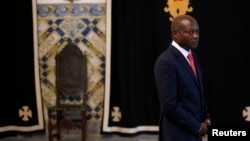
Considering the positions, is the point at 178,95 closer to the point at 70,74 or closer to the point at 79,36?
the point at 70,74

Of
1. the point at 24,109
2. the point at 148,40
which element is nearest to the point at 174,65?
the point at 148,40

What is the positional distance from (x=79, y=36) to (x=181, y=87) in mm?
2216

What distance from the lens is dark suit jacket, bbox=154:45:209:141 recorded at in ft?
5.56

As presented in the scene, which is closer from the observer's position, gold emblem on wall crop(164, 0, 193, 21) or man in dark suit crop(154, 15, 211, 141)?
man in dark suit crop(154, 15, 211, 141)

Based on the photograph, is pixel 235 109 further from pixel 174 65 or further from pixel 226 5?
pixel 174 65

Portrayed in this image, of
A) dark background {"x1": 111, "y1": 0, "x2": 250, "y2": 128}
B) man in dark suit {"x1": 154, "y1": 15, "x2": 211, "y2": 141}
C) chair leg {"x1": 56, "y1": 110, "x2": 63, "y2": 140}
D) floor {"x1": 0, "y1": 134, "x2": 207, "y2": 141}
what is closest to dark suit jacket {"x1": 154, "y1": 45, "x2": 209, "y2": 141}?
man in dark suit {"x1": 154, "y1": 15, "x2": 211, "y2": 141}

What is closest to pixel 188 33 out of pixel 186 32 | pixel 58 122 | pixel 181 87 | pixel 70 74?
pixel 186 32

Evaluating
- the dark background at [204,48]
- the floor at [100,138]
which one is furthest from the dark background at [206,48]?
the floor at [100,138]

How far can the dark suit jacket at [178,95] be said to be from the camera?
66.7 inches

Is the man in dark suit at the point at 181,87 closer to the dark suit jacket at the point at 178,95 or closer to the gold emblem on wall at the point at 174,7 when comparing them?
the dark suit jacket at the point at 178,95

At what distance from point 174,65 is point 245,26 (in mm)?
2011

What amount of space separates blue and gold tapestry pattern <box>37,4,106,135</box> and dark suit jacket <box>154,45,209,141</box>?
204 cm

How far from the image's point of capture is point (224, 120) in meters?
3.52

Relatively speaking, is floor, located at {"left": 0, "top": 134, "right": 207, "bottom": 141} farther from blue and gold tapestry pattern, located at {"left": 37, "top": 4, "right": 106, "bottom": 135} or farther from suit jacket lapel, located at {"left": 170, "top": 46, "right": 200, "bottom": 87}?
suit jacket lapel, located at {"left": 170, "top": 46, "right": 200, "bottom": 87}
